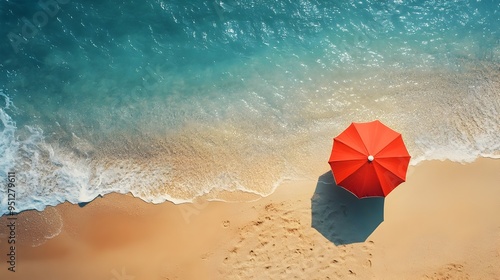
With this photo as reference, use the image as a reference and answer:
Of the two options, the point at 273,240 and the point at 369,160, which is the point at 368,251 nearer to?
the point at 273,240

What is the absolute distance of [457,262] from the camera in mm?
11219

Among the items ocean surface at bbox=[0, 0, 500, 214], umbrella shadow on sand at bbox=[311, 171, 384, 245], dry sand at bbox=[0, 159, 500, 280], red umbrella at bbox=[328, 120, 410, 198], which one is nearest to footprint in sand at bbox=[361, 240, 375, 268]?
dry sand at bbox=[0, 159, 500, 280]

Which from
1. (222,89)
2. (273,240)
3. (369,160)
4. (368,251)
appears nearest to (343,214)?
(368,251)

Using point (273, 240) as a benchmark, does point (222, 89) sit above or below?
above

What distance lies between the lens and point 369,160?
9938 mm

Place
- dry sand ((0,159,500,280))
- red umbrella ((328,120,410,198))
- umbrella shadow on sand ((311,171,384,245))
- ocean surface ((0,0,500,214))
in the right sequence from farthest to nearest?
ocean surface ((0,0,500,214)) → umbrella shadow on sand ((311,171,384,245)) → dry sand ((0,159,500,280)) → red umbrella ((328,120,410,198))

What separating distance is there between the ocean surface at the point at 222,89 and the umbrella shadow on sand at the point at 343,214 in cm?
79

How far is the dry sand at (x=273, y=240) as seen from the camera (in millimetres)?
11242

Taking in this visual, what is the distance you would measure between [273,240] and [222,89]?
5365 millimetres

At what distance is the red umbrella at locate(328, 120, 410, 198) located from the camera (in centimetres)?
1009

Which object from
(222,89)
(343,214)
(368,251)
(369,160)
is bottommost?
(368,251)

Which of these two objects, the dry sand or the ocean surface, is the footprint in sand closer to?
the dry sand

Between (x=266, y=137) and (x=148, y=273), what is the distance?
5.59 m

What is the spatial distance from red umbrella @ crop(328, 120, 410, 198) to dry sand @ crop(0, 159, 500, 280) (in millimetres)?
1503
